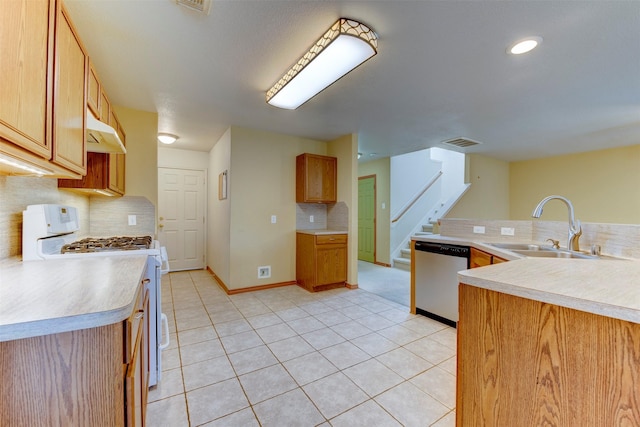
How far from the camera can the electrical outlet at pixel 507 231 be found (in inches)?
108

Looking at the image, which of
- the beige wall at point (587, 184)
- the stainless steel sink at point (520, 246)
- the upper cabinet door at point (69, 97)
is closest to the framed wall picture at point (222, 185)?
the upper cabinet door at point (69, 97)

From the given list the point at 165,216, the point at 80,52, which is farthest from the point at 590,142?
the point at 165,216

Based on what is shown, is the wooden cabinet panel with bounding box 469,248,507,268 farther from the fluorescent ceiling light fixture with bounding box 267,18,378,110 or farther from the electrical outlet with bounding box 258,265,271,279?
the electrical outlet with bounding box 258,265,271,279

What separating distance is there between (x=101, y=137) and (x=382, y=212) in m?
5.00

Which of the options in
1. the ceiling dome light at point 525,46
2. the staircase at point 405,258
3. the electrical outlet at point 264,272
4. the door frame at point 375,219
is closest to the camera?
the ceiling dome light at point 525,46

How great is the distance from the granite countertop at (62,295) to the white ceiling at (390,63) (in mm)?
1502

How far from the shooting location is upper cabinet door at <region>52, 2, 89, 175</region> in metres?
1.18

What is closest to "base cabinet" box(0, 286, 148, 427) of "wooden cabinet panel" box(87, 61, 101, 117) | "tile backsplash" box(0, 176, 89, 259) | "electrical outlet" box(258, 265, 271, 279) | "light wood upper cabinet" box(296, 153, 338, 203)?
"tile backsplash" box(0, 176, 89, 259)

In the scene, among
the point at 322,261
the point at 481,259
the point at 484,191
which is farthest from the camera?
the point at 484,191

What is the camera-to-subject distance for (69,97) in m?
1.32

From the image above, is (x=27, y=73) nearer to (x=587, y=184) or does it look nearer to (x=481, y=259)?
(x=481, y=259)

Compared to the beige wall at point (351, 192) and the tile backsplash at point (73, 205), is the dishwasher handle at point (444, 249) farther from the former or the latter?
the tile backsplash at point (73, 205)

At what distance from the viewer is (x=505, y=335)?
98 cm

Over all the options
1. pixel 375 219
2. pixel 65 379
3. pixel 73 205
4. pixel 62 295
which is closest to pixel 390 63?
pixel 62 295
